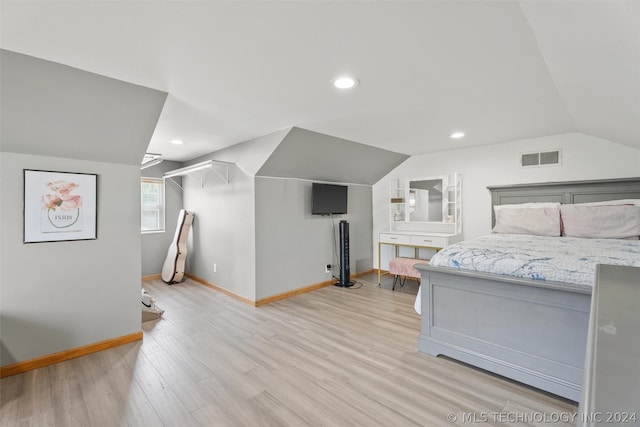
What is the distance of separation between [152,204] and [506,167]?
19.9 ft

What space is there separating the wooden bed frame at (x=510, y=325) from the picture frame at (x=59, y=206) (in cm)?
311

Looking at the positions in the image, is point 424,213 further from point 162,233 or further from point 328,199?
point 162,233

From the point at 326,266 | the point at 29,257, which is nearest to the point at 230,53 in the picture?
the point at 29,257

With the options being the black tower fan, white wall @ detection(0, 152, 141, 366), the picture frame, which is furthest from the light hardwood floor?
the black tower fan

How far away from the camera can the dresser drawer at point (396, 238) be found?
479 cm

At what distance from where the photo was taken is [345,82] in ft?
7.47

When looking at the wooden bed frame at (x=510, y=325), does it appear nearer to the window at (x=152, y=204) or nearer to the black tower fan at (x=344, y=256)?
the black tower fan at (x=344, y=256)

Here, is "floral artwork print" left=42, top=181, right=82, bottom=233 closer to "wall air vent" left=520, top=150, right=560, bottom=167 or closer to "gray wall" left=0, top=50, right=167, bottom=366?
"gray wall" left=0, top=50, right=167, bottom=366

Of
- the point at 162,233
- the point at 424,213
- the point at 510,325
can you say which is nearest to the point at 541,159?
the point at 424,213

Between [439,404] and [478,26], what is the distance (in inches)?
91.1

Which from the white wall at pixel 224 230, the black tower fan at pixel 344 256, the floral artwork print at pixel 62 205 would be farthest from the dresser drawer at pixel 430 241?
the floral artwork print at pixel 62 205

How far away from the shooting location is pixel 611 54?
1.56 m

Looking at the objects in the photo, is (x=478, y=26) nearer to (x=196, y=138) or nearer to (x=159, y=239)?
(x=196, y=138)

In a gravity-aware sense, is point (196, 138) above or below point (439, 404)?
above
